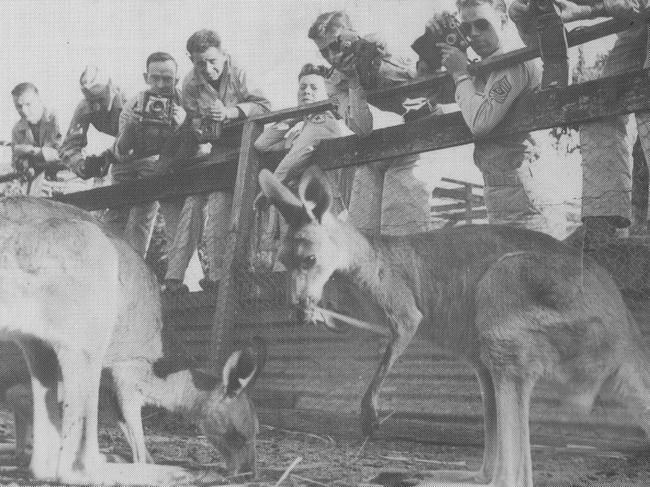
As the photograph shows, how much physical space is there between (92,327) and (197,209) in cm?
111

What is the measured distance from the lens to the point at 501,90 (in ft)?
8.50

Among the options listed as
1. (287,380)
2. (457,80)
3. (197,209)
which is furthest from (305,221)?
(197,209)

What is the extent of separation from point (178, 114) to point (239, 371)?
1567 millimetres

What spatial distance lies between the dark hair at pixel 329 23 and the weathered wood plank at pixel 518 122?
1.46ft

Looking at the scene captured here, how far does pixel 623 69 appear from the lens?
241cm

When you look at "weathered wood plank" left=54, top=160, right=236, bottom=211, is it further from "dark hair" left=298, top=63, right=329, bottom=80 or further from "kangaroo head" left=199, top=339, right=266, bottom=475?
"kangaroo head" left=199, top=339, right=266, bottom=475

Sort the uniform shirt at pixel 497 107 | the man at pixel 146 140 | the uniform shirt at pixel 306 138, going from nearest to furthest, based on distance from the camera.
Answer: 1. the uniform shirt at pixel 497 107
2. the uniform shirt at pixel 306 138
3. the man at pixel 146 140

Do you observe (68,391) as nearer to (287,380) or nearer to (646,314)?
(287,380)

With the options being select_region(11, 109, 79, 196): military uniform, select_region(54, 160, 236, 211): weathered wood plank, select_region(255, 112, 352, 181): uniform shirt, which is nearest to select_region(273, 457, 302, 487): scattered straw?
select_region(255, 112, 352, 181): uniform shirt

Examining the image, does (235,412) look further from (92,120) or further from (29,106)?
(29,106)

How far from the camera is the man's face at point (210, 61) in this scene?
139 inches

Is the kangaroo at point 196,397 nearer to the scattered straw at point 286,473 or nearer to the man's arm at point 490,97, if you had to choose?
the scattered straw at point 286,473

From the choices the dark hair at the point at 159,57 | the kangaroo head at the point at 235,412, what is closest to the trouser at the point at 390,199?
Result: the kangaroo head at the point at 235,412

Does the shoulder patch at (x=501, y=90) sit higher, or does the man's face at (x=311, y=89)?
the man's face at (x=311, y=89)
